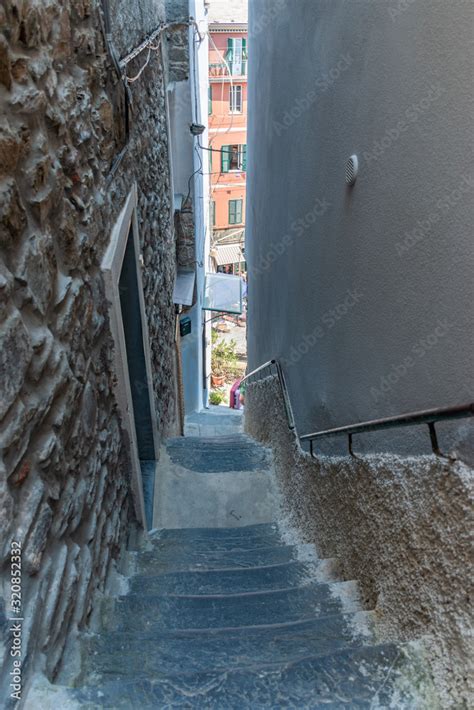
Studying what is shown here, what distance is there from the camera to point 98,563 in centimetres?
216

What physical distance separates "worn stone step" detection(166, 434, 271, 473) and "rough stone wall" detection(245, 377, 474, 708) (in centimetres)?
175

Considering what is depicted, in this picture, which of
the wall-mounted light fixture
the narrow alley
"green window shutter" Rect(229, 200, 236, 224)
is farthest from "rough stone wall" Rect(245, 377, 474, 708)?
"green window shutter" Rect(229, 200, 236, 224)

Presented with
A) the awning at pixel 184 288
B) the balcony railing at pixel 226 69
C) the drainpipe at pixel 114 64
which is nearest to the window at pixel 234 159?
the balcony railing at pixel 226 69

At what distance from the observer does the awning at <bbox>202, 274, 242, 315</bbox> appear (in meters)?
10.1

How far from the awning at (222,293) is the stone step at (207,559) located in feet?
23.3

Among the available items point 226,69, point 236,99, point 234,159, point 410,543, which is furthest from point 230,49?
point 410,543

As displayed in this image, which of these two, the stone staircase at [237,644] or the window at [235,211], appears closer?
the stone staircase at [237,644]

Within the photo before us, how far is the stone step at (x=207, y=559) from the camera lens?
2.81 m

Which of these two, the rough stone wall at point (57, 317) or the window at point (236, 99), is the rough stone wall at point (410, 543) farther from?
the window at point (236, 99)

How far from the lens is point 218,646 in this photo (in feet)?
6.18

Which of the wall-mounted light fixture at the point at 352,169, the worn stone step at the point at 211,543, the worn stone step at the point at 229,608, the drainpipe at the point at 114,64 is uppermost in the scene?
the drainpipe at the point at 114,64

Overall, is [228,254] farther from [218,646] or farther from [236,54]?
[218,646]

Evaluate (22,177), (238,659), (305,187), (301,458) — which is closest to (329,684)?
(238,659)

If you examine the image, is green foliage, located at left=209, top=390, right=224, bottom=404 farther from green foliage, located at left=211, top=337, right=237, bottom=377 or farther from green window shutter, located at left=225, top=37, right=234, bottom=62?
green window shutter, located at left=225, top=37, right=234, bottom=62
